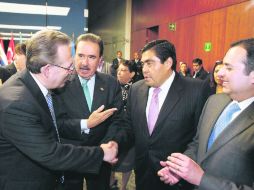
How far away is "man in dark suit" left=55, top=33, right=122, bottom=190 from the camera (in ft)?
7.39

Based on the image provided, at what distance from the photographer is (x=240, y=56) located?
5.57 ft

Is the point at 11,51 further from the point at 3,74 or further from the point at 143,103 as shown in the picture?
the point at 143,103

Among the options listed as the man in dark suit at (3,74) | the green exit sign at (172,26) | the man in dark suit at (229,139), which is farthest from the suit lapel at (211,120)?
the green exit sign at (172,26)

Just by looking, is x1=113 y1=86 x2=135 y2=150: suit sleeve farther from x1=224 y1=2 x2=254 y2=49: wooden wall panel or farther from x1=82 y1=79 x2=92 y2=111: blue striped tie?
x1=224 y1=2 x2=254 y2=49: wooden wall panel

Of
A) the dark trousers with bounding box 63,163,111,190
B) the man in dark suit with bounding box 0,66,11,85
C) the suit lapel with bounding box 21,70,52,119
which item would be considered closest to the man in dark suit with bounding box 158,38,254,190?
the dark trousers with bounding box 63,163,111,190

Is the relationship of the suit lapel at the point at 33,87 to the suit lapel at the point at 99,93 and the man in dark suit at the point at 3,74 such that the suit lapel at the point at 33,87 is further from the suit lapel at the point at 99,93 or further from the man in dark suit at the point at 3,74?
the man in dark suit at the point at 3,74

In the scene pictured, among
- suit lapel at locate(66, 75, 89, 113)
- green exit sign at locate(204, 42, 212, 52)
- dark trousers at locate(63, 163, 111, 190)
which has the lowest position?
dark trousers at locate(63, 163, 111, 190)

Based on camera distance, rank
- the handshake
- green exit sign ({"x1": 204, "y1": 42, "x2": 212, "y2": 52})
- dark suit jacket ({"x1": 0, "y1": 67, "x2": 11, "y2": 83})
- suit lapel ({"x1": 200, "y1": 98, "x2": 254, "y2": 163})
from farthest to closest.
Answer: green exit sign ({"x1": 204, "y1": 42, "x2": 212, "y2": 52}) < dark suit jacket ({"x1": 0, "y1": 67, "x2": 11, "y2": 83}) < the handshake < suit lapel ({"x1": 200, "y1": 98, "x2": 254, "y2": 163})

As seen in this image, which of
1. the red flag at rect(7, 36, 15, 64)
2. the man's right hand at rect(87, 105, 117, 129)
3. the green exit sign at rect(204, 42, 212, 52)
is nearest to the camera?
the man's right hand at rect(87, 105, 117, 129)

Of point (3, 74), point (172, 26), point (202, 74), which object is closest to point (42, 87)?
point (3, 74)

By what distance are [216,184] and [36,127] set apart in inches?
41.9

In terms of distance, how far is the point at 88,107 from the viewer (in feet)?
7.73

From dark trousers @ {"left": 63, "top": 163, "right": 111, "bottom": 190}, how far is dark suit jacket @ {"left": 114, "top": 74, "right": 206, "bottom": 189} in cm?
29

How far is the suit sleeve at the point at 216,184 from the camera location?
4.75 ft
